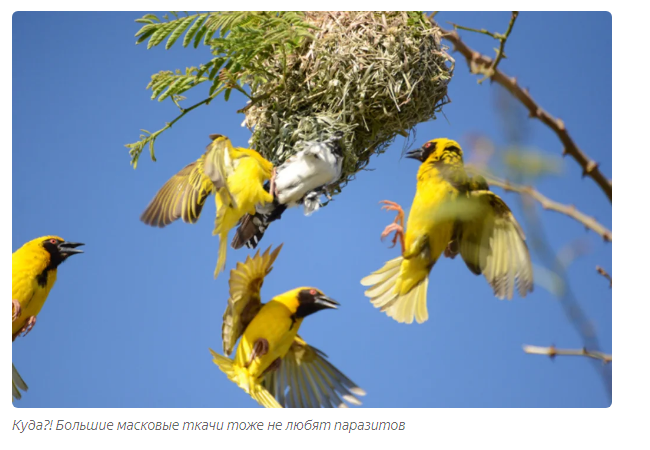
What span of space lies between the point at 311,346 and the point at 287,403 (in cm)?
22

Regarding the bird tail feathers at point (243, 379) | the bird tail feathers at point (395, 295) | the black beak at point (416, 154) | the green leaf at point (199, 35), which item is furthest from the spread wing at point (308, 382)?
the green leaf at point (199, 35)

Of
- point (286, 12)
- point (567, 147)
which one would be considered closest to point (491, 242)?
point (286, 12)

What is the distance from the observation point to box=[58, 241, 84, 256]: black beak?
236 centimetres

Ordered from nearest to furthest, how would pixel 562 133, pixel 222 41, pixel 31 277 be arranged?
pixel 562 133, pixel 222 41, pixel 31 277

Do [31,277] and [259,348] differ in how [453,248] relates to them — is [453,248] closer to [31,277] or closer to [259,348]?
[259,348]

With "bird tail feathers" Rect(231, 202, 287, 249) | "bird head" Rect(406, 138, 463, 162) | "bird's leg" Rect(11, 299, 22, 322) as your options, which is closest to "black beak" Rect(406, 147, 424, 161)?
"bird head" Rect(406, 138, 463, 162)

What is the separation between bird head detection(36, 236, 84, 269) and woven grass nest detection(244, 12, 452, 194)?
795 millimetres

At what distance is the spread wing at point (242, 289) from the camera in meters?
2.08

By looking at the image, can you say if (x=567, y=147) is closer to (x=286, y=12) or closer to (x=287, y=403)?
(x=286, y=12)

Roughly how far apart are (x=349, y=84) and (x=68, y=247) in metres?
1.15

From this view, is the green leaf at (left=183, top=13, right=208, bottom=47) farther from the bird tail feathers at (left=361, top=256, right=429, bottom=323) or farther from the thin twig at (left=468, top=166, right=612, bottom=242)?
the thin twig at (left=468, top=166, right=612, bottom=242)

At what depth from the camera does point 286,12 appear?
201cm

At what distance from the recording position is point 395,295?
203cm

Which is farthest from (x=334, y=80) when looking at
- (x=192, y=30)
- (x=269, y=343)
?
(x=269, y=343)
